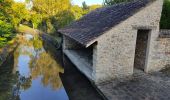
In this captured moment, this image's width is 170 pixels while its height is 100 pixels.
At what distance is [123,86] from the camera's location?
9.49m

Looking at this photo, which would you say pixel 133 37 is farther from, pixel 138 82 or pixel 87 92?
pixel 87 92

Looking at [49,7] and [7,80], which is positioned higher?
[49,7]

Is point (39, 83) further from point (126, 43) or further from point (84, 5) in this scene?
point (84, 5)

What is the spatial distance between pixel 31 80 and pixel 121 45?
6164 millimetres

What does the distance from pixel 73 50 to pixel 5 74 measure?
8075 millimetres

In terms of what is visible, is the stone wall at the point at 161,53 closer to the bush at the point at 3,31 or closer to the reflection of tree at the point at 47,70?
the reflection of tree at the point at 47,70

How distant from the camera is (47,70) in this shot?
45.7 feet

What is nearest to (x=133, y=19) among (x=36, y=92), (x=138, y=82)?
(x=138, y=82)

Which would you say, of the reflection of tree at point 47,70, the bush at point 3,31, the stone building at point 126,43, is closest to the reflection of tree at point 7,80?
the reflection of tree at point 47,70

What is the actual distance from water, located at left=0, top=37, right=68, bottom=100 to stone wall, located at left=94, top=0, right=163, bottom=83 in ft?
8.31

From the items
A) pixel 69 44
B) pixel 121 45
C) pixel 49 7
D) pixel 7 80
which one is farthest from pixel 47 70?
pixel 49 7

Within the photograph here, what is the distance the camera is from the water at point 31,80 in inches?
389

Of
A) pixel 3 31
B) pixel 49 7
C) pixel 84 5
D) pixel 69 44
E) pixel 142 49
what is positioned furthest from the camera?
pixel 84 5

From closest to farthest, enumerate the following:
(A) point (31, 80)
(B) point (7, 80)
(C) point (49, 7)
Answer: (B) point (7, 80)
(A) point (31, 80)
(C) point (49, 7)
